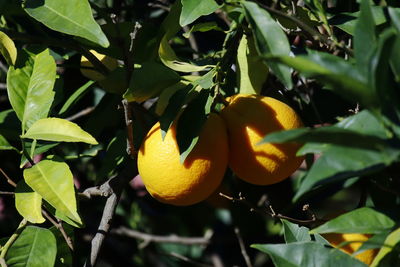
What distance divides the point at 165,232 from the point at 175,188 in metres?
1.33

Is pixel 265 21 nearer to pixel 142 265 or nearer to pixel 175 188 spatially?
pixel 175 188

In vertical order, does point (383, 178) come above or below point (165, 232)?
above

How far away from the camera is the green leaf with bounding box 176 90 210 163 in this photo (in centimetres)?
101

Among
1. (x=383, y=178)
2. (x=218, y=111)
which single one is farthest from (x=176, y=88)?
(x=383, y=178)

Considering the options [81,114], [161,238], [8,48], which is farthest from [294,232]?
[161,238]

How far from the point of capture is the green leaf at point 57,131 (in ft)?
3.53

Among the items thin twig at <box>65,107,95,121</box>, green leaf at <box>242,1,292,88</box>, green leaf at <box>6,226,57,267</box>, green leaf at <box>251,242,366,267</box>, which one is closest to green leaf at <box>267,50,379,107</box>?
green leaf at <box>242,1,292,88</box>

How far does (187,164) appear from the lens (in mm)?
1038

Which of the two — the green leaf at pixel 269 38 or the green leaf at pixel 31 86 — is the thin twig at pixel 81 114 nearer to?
the green leaf at pixel 31 86

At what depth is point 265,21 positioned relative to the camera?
3.06ft

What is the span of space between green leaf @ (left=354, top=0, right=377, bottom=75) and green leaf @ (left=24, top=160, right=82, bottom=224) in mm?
483

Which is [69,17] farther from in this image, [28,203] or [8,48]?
[28,203]

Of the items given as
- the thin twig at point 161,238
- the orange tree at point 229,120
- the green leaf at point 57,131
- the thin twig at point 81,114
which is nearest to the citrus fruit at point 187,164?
the orange tree at point 229,120

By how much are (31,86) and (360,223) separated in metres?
0.66
